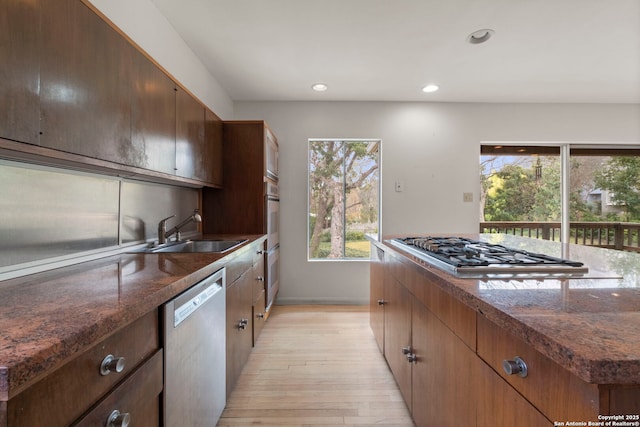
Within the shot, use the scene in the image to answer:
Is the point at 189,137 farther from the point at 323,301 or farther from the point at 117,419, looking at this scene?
the point at 323,301

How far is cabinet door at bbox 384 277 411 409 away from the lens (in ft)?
5.01

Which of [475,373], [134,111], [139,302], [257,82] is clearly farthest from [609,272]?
[257,82]

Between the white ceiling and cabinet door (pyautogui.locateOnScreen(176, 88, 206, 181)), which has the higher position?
the white ceiling

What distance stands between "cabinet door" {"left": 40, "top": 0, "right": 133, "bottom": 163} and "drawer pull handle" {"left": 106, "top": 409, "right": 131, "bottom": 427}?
82 centimetres

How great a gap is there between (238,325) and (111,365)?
1.13 m

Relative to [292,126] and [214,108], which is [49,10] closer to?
[214,108]

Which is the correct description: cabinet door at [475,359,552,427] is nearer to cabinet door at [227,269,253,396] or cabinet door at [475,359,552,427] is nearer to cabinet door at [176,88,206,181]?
cabinet door at [227,269,253,396]

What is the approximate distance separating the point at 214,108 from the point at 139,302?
2.58 meters

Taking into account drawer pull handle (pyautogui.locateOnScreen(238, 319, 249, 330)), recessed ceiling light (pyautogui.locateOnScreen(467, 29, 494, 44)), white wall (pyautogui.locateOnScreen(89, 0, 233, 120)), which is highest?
recessed ceiling light (pyautogui.locateOnScreen(467, 29, 494, 44))

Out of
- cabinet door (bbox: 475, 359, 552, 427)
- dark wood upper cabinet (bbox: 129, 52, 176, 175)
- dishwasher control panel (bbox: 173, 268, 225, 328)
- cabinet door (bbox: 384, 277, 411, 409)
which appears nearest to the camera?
cabinet door (bbox: 475, 359, 552, 427)

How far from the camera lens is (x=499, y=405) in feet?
2.45

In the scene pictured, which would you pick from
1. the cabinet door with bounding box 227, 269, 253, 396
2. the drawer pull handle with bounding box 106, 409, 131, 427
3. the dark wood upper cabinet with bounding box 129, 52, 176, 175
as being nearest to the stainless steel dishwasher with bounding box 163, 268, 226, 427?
the cabinet door with bounding box 227, 269, 253, 396

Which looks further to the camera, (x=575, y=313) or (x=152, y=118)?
(x=152, y=118)

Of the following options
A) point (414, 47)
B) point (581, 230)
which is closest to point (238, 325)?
point (414, 47)
